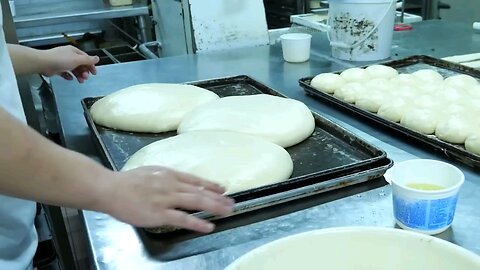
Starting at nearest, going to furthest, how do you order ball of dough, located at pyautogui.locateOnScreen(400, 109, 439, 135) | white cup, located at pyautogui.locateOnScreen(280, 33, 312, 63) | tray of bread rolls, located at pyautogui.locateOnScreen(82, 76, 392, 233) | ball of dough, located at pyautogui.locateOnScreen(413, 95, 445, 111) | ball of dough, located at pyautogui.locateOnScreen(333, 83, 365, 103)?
tray of bread rolls, located at pyautogui.locateOnScreen(82, 76, 392, 233)
ball of dough, located at pyautogui.locateOnScreen(400, 109, 439, 135)
ball of dough, located at pyautogui.locateOnScreen(413, 95, 445, 111)
ball of dough, located at pyautogui.locateOnScreen(333, 83, 365, 103)
white cup, located at pyautogui.locateOnScreen(280, 33, 312, 63)

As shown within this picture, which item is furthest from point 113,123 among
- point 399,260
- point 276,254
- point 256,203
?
point 399,260

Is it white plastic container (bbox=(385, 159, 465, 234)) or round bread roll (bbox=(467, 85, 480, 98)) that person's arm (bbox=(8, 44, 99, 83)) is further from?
round bread roll (bbox=(467, 85, 480, 98))

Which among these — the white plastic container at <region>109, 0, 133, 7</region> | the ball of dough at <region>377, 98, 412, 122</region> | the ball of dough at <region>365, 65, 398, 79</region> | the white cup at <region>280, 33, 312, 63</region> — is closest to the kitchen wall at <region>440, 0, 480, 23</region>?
the white plastic container at <region>109, 0, 133, 7</region>

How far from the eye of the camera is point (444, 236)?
2.78ft

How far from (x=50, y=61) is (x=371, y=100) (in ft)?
2.95

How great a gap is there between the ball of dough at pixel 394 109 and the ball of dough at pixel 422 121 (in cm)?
4

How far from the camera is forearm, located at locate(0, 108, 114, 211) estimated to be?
67cm

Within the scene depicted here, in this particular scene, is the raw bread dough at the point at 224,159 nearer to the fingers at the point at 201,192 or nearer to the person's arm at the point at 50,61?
→ the fingers at the point at 201,192

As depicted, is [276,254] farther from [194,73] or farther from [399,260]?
[194,73]

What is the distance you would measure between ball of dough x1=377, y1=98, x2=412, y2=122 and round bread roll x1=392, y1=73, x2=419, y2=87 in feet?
0.64

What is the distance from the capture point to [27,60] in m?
1.35

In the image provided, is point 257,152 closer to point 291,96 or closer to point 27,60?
point 291,96

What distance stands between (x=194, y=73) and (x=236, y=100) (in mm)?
552

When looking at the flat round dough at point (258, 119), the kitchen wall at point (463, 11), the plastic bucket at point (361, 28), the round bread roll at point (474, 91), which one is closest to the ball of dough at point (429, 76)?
the round bread roll at point (474, 91)
